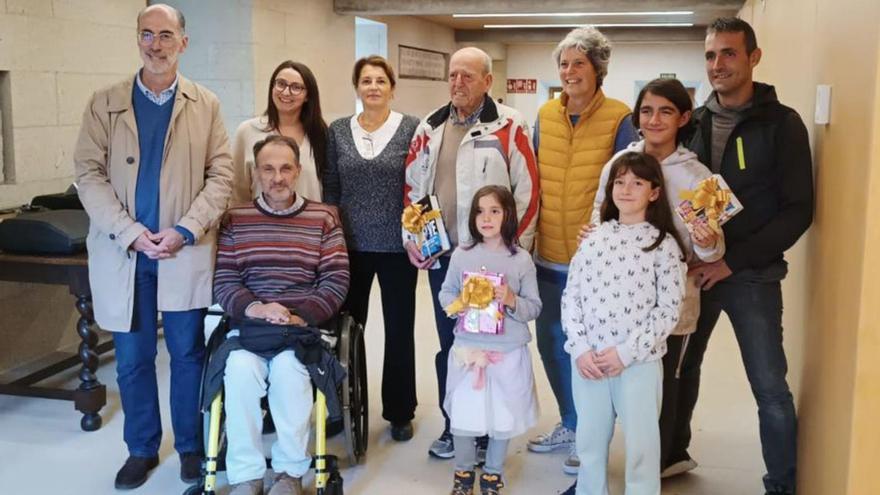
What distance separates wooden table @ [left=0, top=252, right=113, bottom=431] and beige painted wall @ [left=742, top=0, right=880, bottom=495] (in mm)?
2613

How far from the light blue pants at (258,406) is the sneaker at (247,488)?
16mm

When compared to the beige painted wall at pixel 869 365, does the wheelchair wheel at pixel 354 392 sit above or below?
below

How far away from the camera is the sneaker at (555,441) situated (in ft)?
10.2

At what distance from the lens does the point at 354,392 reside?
2.85 meters

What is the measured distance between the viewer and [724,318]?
5145 mm

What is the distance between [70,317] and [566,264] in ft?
9.58

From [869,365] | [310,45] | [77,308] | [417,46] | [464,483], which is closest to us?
[869,365]

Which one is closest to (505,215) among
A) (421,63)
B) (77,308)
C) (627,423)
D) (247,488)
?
(627,423)

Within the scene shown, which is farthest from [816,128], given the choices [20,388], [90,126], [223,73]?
[223,73]

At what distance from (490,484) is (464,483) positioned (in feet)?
0.30

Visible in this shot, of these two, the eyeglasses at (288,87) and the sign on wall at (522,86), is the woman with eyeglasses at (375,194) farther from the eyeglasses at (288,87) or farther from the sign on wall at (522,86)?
the sign on wall at (522,86)

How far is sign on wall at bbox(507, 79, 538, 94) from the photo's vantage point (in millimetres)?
12859

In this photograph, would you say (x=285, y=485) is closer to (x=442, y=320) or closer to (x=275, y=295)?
(x=275, y=295)

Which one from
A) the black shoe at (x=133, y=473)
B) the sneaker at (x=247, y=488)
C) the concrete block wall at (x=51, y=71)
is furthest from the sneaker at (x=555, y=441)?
the concrete block wall at (x=51, y=71)
